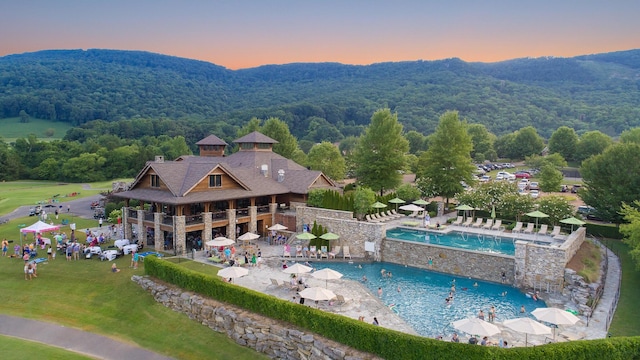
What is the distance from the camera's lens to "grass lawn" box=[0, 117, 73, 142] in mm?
146500

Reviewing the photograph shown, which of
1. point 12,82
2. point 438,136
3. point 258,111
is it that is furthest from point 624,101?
point 12,82

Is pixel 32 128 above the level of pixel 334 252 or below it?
above

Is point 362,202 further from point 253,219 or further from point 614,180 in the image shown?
point 614,180

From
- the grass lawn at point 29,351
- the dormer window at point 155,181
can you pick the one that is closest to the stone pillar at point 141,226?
the dormer window at point 155,181

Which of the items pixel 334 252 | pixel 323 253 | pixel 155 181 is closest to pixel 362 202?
pixel 334 252

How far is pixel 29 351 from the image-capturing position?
18859 millimetres

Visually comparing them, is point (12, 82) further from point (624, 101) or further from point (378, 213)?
point (624, 101)

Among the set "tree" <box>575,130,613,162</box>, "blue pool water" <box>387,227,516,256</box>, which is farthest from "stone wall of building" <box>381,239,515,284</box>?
"tree" <box>575,130,613,162</box>

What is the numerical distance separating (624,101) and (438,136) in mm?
198062

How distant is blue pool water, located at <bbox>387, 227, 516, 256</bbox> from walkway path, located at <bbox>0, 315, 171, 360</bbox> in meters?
20.6

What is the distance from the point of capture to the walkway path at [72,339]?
2002 centimetres

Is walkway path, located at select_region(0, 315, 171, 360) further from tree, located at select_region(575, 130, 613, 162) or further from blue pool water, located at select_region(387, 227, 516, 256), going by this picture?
tree, located at select_region(575, 130, 613, 162)

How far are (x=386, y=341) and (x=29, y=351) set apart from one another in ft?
52.1

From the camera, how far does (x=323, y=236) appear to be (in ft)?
105
